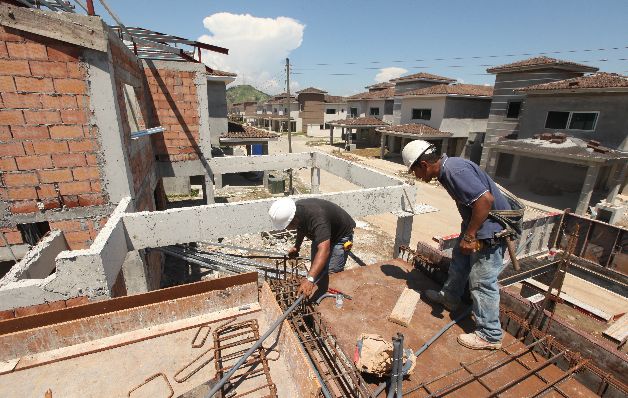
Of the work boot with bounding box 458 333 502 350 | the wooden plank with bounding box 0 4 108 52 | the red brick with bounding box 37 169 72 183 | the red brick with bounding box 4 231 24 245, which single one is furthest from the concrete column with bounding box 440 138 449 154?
the red brick with bounding box 4 231 24 245

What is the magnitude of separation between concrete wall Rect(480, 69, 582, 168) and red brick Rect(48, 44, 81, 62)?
20.6 meters

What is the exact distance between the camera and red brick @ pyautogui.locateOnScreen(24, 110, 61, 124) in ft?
13.0

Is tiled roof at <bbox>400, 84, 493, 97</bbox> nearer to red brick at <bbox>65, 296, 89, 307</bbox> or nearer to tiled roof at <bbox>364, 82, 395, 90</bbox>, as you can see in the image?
tiled roof at <bbox>364, 82, 395, 90</bbox>

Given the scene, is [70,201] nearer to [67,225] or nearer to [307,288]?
[67,225]

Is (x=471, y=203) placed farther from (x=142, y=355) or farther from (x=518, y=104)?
(x=518, y=104)

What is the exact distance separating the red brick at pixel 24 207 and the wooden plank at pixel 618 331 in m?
9.29

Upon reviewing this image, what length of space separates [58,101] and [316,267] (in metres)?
4.04

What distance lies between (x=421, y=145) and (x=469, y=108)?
2455cm

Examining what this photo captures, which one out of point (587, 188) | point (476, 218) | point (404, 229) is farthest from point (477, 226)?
point (587, 188)

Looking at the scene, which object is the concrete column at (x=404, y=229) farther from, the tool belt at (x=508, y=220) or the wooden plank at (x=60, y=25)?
the wooden plank at (x=60, y=25)

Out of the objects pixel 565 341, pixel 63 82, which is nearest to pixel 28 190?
pixel 63 82

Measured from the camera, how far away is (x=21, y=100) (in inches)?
153

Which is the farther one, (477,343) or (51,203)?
(51,203)

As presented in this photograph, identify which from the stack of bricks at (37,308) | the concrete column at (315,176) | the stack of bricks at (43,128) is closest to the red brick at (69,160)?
the stack of bricks at (43,128)
